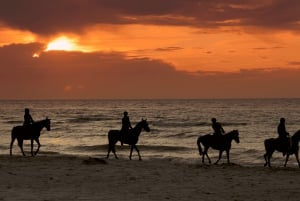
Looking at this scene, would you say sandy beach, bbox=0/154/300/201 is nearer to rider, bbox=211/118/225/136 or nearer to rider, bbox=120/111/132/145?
rider, bbox=211/118/225/136

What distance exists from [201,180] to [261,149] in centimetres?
1879

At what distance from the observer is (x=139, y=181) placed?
16.8 metres

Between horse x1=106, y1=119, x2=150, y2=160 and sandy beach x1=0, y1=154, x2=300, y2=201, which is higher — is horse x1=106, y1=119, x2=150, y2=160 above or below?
→ above

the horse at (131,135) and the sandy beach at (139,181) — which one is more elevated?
the horse at (131,135)

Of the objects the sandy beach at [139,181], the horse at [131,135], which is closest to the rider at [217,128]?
the sandy beach at [139,181]

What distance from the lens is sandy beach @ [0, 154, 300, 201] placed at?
14047mm

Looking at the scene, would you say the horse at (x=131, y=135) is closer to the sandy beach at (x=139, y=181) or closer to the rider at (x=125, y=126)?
the rider at (x=125, y=126)

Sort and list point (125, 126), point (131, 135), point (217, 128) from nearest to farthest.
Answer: point (217, 128), point (125, 126), point (131, 135)

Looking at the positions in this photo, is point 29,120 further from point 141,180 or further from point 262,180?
point 262,180

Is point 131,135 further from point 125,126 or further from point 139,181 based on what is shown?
point 139,181

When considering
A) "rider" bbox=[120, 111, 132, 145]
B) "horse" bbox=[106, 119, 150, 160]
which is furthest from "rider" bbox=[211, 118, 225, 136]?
"rider" bbox=[120, 111, 132, 145]

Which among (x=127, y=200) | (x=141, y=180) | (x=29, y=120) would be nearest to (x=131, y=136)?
(x=29, y=120)

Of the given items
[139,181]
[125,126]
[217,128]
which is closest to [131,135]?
[125,126]

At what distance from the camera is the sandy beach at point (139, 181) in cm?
1405
